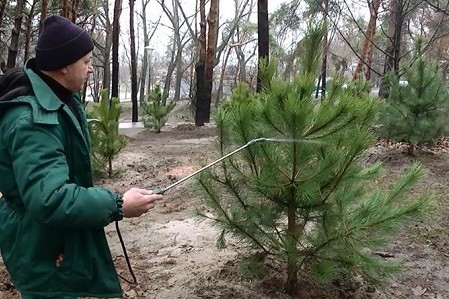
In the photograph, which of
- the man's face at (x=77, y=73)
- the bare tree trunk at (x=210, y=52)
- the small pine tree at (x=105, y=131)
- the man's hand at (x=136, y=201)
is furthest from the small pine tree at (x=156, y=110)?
the man's hand at (x=136, y=201)

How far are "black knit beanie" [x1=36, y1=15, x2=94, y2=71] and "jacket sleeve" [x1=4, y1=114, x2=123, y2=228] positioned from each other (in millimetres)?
253

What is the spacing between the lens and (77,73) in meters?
1.74

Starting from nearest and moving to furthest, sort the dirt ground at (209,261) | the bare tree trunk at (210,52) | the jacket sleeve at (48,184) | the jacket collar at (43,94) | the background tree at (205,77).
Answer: the jacket sleeve at (48,184), the jacket collar at (43,94), the dirt ground at (209,261), the bare tree trunk at (210,52), the background tree at (205,77)

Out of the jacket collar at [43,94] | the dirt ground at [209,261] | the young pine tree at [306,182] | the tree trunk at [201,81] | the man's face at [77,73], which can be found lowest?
the dirt ground at [209,261]

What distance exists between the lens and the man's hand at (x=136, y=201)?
1609mm

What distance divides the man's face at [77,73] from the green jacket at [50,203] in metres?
0.10

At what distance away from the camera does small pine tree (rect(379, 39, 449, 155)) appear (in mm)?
6945

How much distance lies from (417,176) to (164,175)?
532 cm

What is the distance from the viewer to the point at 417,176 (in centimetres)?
251

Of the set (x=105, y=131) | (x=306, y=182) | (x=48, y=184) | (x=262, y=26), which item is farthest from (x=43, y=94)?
(x=262, y=26)

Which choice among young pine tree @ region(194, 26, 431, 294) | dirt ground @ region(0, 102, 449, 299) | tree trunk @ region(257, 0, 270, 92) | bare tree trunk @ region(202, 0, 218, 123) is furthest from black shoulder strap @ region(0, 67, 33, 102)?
bare tree trunk @ region(202, 0, 218, 123)

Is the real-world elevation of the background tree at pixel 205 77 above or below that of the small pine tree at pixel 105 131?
above

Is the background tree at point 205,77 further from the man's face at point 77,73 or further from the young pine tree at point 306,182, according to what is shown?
the man's face at point 77,73

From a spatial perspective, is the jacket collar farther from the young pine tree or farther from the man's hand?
the young pine tree
